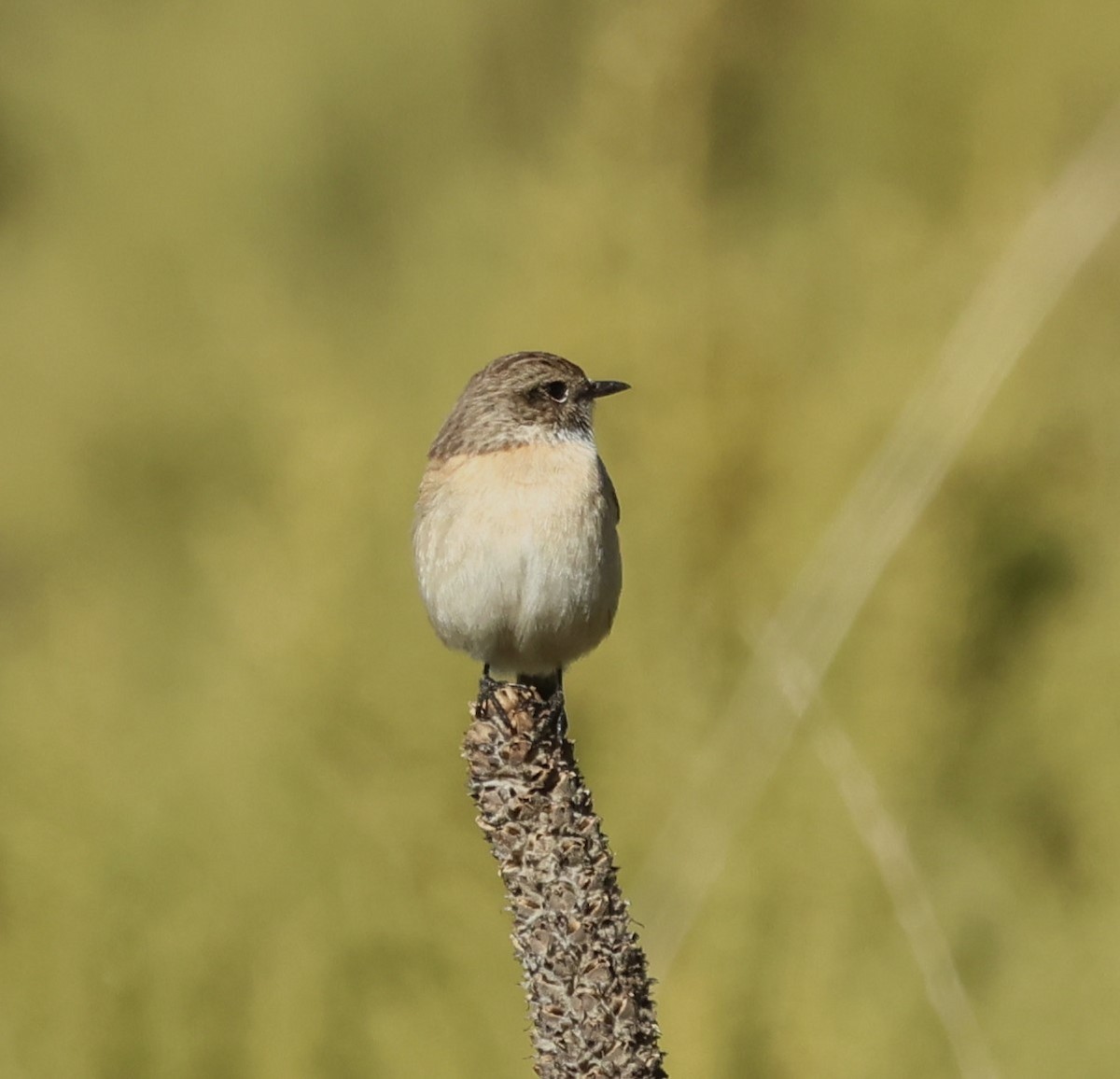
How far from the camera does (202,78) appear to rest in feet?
12.9

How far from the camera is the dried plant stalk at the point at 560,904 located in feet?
6.33

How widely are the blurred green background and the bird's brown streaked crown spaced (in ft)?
0.87

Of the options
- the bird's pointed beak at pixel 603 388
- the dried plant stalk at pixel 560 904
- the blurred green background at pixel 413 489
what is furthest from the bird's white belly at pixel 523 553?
the dried plant stalk at pixel 560 904

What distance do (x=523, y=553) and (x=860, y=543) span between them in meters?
0.69

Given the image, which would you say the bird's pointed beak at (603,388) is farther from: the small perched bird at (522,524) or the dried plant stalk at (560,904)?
the dried plant stalk at (560,904)

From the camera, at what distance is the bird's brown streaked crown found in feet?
10.2

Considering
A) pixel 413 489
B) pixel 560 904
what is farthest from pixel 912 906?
pixel 413 489

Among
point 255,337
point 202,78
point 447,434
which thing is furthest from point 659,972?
point 202,78

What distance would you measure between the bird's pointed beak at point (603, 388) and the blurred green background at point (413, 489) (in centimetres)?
20

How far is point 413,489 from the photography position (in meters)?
3.54

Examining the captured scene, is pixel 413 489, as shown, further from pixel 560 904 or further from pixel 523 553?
pixel 560 904

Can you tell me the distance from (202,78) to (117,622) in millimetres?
1539

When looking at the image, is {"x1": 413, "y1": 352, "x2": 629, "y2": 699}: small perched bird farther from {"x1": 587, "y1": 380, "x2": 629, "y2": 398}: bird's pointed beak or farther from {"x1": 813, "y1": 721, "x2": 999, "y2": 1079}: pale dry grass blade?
{"x1": 813, "y1": 721, "x2": 999, "y2": 1079}: pale dry grass blade

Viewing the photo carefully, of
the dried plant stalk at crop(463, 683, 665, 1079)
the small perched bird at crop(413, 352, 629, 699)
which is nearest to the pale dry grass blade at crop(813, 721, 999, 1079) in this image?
the small perched bird at crop(413, 352, 629, 699)
